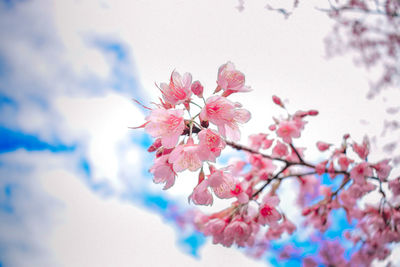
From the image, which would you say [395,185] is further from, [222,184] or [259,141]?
[222,184]

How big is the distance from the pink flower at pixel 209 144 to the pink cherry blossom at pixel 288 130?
116 cm

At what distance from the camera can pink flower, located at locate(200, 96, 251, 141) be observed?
118cm

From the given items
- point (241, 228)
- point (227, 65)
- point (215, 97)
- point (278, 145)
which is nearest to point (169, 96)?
point (215, 97)

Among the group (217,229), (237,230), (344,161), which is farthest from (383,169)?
(217,229)

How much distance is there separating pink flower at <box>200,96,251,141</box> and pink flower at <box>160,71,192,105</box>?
15 centimetres

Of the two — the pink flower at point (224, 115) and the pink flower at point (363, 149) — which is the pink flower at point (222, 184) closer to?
the pink flower at point (224, 115)

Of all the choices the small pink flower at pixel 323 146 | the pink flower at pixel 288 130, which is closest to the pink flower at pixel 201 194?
the pink flower at pixel 288 130

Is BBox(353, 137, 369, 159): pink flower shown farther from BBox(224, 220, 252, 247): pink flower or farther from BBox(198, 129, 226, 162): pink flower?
BBox(198, 129, 226, 162): pink flower

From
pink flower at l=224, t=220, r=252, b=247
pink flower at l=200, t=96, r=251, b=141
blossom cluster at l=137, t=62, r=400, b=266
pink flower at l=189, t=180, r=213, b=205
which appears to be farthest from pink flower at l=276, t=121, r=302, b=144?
pink flower at l=189, t=180, r=213, b=205

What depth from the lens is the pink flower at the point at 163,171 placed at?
1302 mm

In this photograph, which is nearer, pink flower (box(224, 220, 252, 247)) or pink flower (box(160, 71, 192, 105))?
pink flower (box(160, 71, 192, 105))

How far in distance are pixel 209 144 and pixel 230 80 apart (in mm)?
383

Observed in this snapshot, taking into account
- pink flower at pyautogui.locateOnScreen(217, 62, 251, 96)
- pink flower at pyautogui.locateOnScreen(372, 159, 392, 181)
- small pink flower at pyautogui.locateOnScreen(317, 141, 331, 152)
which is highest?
small pink flower at pyautogui.locateOnScreen(317, 141, 331, 152)

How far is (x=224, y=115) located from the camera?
4.05 feet
